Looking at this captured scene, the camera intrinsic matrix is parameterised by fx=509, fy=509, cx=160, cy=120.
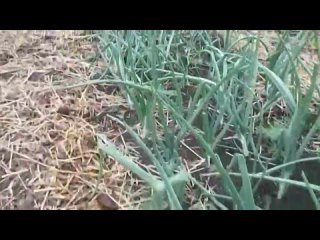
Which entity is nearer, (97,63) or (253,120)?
(253,120)

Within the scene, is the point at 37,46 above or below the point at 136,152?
above

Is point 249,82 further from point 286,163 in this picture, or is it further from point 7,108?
point 7,108

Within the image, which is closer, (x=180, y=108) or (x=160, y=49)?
(x=180, y=108)

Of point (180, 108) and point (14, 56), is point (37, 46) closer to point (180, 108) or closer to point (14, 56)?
point (14, 56)

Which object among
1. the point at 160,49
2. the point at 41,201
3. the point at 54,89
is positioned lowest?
the point at 41,201

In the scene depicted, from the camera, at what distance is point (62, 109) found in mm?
1125

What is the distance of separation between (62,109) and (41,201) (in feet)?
0.93

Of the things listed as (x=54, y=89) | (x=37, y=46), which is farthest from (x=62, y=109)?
(x=37, y=46)
